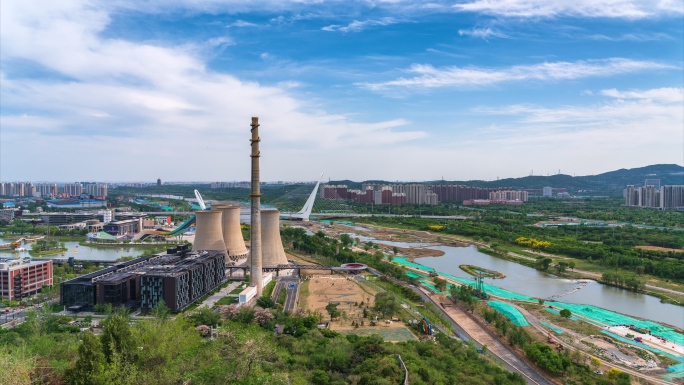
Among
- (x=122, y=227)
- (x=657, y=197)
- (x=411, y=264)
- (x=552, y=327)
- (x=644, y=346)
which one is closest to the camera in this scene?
(x=644, y=346)

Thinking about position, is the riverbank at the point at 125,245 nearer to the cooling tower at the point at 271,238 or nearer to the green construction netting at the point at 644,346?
the cooling tower at the point at 271,238

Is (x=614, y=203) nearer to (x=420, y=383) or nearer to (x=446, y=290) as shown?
(x=446, y=290)

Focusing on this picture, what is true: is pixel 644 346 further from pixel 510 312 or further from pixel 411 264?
pixel 411 264

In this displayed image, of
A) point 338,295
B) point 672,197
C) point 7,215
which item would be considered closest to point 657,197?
point 672,197

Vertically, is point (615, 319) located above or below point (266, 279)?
below

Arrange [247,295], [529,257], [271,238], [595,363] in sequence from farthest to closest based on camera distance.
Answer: [529,257] → [271,238] → [247,295] → [595,363]

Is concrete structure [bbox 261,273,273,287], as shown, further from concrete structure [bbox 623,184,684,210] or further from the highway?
concrete structure [bbox 623,184,684,210]

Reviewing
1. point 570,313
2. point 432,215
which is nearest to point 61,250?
point 570,313
